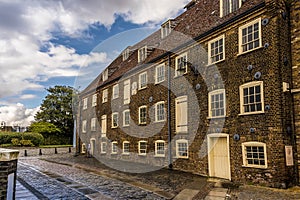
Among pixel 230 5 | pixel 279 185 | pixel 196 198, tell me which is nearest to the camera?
pixel 196 198

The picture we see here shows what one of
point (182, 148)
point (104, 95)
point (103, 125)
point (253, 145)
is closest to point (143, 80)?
point (182, 148)

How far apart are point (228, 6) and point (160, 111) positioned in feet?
25.1

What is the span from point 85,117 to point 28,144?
11.7 meters

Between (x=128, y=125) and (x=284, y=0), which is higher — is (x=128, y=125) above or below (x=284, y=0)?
below

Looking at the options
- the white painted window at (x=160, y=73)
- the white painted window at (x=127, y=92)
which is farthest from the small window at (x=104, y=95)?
the white painted window at (x=160, y=73)

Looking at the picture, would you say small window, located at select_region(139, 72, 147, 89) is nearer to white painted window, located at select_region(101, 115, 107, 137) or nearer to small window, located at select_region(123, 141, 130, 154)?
small window, located at select_region(123, 141, 130, 154)

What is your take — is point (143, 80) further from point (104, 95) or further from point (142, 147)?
point (104, 95)

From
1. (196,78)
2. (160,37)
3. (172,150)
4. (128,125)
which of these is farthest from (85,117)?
(196,78)

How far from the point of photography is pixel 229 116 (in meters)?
12.4

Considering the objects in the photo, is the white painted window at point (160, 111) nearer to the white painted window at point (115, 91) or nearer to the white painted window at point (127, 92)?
the white painted window at point (127, 92)

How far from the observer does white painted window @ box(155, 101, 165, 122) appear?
1755 cm

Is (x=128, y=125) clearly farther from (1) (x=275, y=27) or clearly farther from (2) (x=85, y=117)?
(1) (x=275, y=27)

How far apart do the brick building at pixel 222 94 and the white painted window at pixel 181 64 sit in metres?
0.06

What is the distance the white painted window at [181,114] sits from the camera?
15.5 metres
